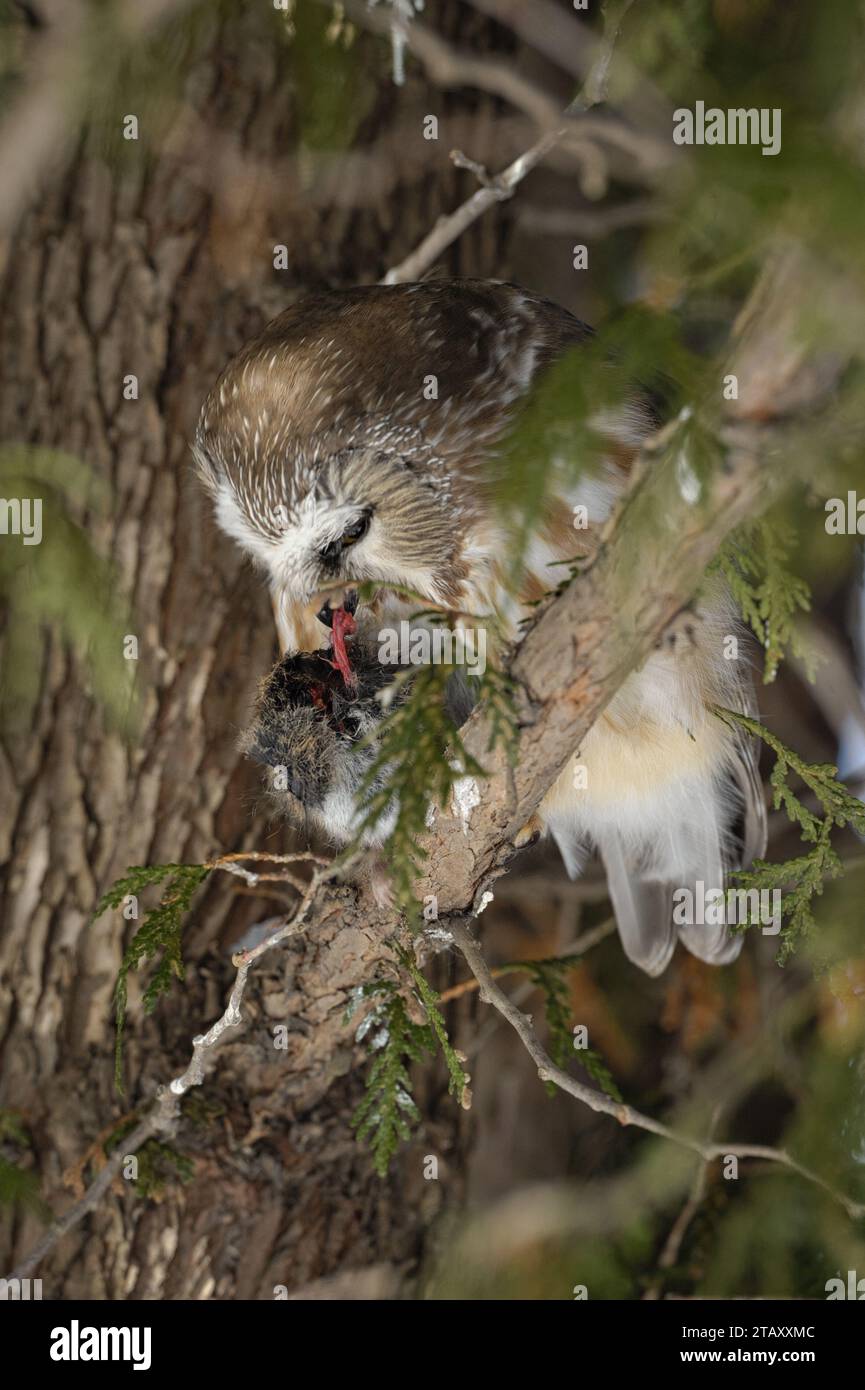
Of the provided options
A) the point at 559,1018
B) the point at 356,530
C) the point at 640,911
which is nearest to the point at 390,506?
the point at 356,530

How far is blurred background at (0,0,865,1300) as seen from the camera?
1889 mm

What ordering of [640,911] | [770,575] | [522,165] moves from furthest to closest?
[640,911], [522,165], [770,575]

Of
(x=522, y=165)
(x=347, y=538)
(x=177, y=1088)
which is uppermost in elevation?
(x=522, y=165)

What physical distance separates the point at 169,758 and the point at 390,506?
66 centimetres

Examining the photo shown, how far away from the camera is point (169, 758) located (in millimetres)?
2084

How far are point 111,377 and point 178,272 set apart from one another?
0.75ft

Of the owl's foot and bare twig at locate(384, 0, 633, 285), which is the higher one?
bare twig at locate(384, 0, 633, 285)

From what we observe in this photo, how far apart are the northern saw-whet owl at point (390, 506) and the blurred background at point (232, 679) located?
21cm

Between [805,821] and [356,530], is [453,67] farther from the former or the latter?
[805,821]

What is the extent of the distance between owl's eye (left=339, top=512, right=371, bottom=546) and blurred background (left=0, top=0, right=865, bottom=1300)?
381 mm

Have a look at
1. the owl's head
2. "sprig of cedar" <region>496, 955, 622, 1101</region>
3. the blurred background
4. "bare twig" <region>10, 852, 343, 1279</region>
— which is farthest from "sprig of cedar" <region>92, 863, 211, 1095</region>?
"sprig of cedar" <region>496, 955, 622, 1101</region>

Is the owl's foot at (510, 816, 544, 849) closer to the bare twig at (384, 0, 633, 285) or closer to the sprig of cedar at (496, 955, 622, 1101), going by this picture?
the sprig of cedar at (496, 955, 622, 1101)

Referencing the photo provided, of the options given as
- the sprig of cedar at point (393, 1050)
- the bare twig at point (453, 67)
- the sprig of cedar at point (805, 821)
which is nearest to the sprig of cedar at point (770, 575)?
the sprig of cedar at point (805, 821)
